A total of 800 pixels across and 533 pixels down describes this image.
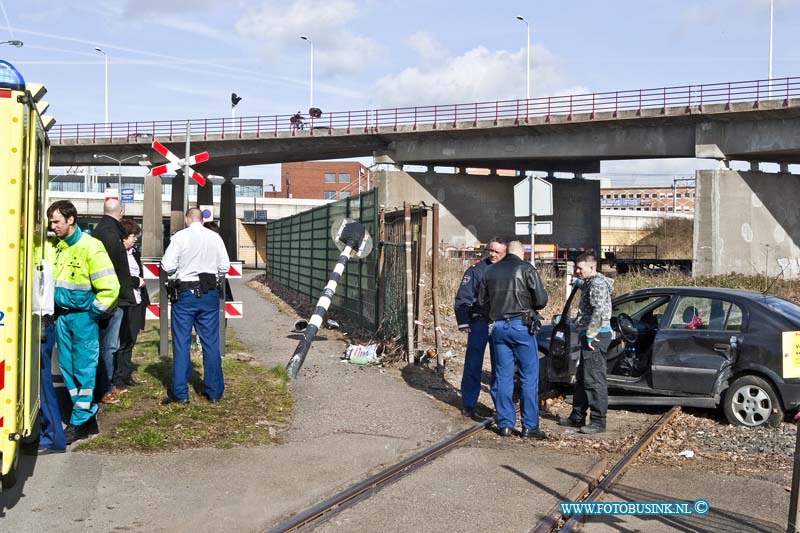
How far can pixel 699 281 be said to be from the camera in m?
27.7

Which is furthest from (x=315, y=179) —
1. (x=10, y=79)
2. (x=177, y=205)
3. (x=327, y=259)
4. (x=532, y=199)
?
(x=10, y=79)

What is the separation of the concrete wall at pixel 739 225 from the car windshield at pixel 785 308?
27171 mm

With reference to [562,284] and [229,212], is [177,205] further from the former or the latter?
[562,284]

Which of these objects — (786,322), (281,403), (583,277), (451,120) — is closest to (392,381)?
(281,403)

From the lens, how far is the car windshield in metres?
8.98

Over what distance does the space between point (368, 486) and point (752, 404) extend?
14.9 ft

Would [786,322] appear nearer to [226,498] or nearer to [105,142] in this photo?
[226,498]

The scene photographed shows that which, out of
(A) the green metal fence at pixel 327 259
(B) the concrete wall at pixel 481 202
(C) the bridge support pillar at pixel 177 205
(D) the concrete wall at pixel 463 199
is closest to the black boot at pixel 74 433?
(A) the green metal fence at pixel 327 259

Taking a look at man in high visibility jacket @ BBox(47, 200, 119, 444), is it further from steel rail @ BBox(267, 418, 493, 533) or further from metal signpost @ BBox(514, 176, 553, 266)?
metal signpost @ BBox(514, 176, 553, 266)

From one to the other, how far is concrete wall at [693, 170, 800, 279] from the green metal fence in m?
17.7

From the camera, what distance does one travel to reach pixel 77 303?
722 centimetres

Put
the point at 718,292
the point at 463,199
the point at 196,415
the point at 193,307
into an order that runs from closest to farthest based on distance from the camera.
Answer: the point at 196,415 → the point at 193,307 → the point at 718,292 → the point at 463,199

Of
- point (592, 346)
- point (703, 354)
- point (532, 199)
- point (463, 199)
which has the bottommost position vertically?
point (703, 354)

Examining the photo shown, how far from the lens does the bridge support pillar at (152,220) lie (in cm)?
5819
